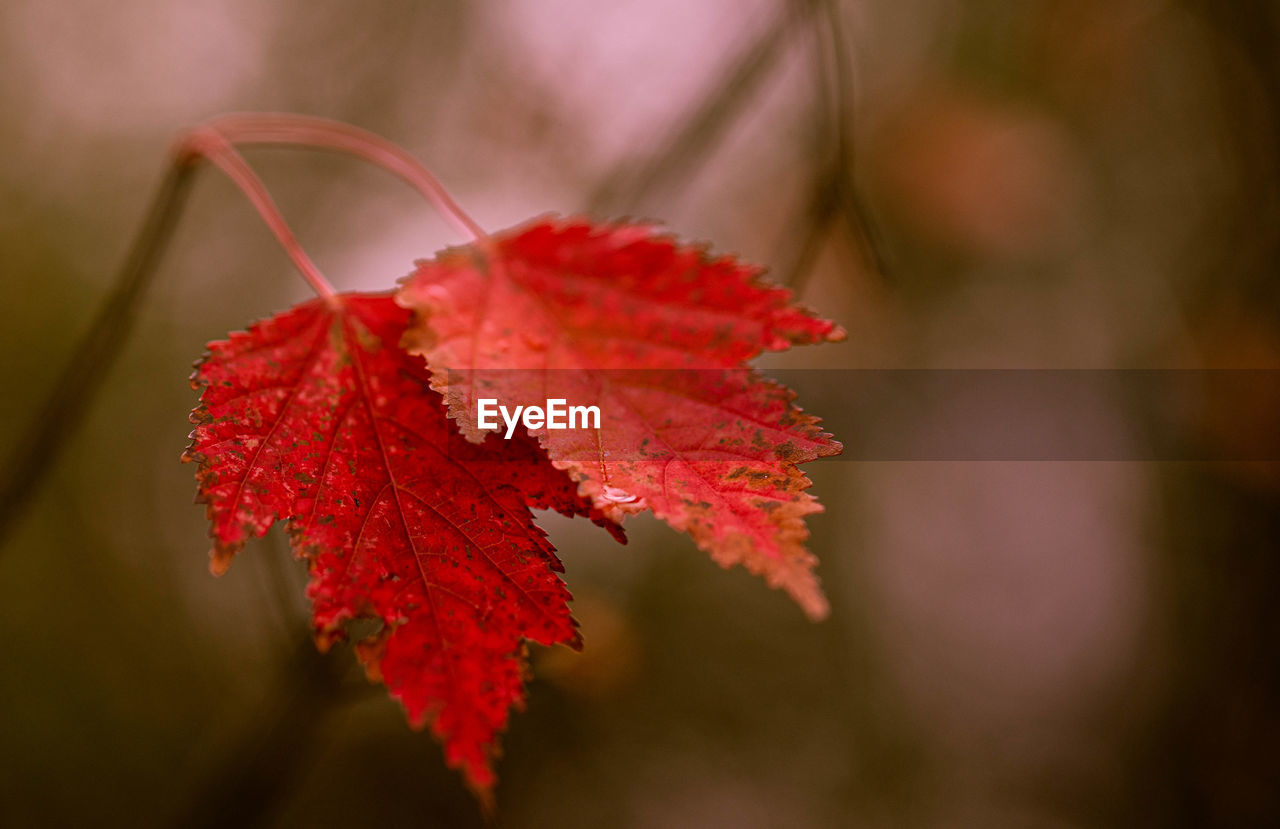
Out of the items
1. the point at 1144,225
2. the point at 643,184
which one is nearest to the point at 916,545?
the point at 1144,225

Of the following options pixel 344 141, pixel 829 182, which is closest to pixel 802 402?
pixel 829 182

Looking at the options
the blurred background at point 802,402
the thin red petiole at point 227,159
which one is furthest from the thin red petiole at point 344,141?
the blurred background at point 802,402

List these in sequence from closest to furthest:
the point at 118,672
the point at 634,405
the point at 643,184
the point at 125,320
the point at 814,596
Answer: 1. the point at 814,596
2. the point at 634,405
3. the point at 125,320
4. the point at 643,184
5. the point at 118,672

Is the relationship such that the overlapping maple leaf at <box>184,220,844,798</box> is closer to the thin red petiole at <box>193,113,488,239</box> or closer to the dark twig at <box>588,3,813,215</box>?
the thin red petiole at <box>193,113,488,239</box>

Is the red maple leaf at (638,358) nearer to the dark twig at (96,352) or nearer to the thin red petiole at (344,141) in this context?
the thin red petiole at (344,141)

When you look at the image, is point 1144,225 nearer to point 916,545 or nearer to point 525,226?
point 916,545

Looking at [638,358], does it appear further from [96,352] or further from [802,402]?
[802,402]

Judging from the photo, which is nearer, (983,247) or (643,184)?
(643,184)
